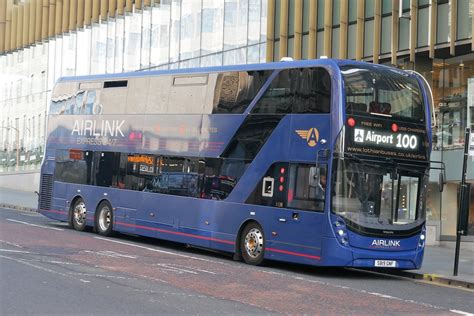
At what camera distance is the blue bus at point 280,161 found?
15.7 m

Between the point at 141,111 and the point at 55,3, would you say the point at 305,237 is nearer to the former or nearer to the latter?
the point at 141,111

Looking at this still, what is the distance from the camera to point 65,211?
23.7m

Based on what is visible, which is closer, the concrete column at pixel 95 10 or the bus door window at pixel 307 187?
the bus door window at pixel 307 187

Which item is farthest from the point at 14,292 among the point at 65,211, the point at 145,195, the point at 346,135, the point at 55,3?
the point at 55,3

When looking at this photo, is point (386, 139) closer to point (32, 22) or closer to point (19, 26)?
point (32, 22)

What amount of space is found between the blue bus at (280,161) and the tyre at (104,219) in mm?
339

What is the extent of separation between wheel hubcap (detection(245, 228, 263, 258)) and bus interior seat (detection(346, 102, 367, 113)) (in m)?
3.37

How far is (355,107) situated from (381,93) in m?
0.76

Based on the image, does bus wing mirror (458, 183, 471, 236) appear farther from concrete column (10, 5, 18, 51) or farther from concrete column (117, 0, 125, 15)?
concrete column (10, 5, 18, 51)

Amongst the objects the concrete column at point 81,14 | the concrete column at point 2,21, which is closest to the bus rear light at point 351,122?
the concrete column at point 81,14

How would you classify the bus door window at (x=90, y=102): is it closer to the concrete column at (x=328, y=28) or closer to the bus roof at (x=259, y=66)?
the bus roof at (x=259, y=66)

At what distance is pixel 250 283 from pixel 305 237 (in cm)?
261

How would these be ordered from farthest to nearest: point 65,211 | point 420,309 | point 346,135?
1. point 65,211
2. point 346,135
3. point 420,309

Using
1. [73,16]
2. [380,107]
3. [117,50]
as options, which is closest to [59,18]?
[73,16]
